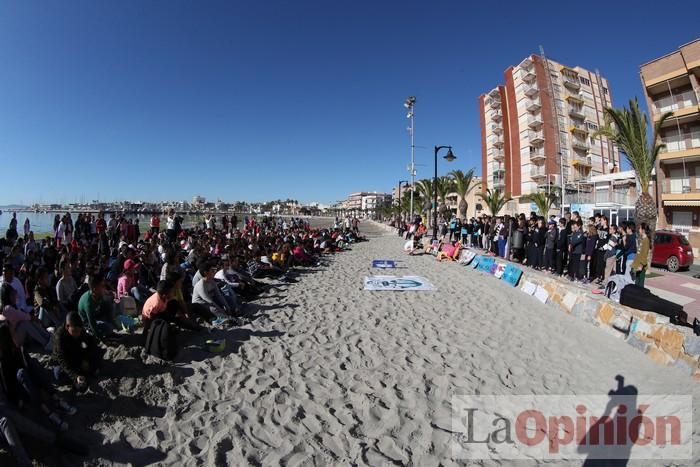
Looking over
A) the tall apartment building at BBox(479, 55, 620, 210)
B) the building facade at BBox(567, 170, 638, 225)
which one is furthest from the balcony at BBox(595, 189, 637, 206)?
the tall apartment building at BBox(479, 55, 620, 210)

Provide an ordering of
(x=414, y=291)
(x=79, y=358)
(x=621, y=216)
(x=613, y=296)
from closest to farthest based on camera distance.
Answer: (x=79, y=358), (x=613, y=296), (x=414, y=291), (x=621, y=216)

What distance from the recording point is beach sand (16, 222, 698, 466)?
3389mm

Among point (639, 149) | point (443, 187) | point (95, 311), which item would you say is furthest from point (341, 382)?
point (443, 187)

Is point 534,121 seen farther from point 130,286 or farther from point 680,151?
point 130,286

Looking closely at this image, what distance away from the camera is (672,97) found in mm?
23578

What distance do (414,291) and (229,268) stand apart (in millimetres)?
4953

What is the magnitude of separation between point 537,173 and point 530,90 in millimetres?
11272

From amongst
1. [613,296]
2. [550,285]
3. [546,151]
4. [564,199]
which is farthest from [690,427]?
[546,151]

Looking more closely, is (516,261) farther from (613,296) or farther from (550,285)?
(613,296)

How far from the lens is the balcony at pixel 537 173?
46969mm

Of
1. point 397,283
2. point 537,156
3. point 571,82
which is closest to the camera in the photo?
point 397,283

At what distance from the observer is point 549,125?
153 ft

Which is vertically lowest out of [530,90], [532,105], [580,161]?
[580,161]

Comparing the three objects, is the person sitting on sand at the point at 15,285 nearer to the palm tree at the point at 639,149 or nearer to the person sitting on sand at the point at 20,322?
the person sitting on sand at the point at 20,322
